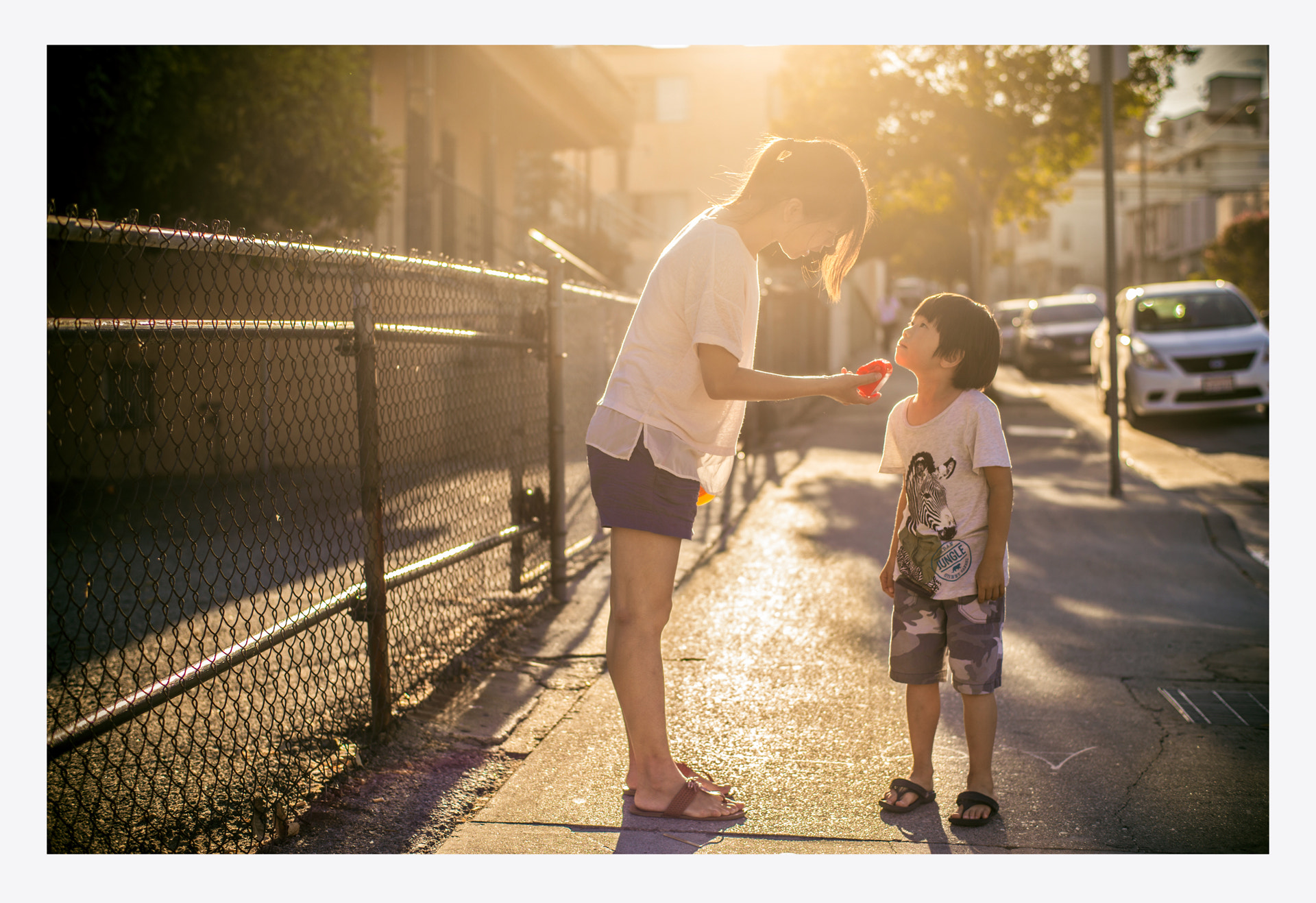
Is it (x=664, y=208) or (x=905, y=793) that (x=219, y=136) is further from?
(x=664, y=208)

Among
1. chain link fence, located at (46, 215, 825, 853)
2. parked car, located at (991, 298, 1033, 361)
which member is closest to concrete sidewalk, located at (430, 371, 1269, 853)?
chain link fence, located at (46, 215, 825, 853)

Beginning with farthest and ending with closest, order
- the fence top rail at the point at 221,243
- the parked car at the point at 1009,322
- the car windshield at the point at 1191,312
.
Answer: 1. the parked car at the point at 1009,322
2. the car windshield at the point at 1191,312
3. the fence top rail at the point at 221,243

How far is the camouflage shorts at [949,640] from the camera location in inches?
119

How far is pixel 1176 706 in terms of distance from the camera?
4.04 meters

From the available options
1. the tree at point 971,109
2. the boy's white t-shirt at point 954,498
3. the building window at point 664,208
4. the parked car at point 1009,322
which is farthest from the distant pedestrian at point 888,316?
the boy's white t-shirt at point 954,498

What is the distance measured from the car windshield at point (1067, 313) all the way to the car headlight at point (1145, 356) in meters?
9.13

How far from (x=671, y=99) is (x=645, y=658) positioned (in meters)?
27.5

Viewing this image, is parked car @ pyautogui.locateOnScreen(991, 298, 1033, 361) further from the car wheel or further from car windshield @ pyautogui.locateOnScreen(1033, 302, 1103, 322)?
the car wheel

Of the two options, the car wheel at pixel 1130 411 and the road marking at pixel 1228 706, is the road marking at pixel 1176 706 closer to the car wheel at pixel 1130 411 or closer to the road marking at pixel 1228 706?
the road marking at pixel 1228 706

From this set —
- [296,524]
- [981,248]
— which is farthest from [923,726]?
[981,248]

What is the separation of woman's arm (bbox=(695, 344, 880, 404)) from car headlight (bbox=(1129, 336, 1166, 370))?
37.0 feet

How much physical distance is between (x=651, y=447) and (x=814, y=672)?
5.95ft
